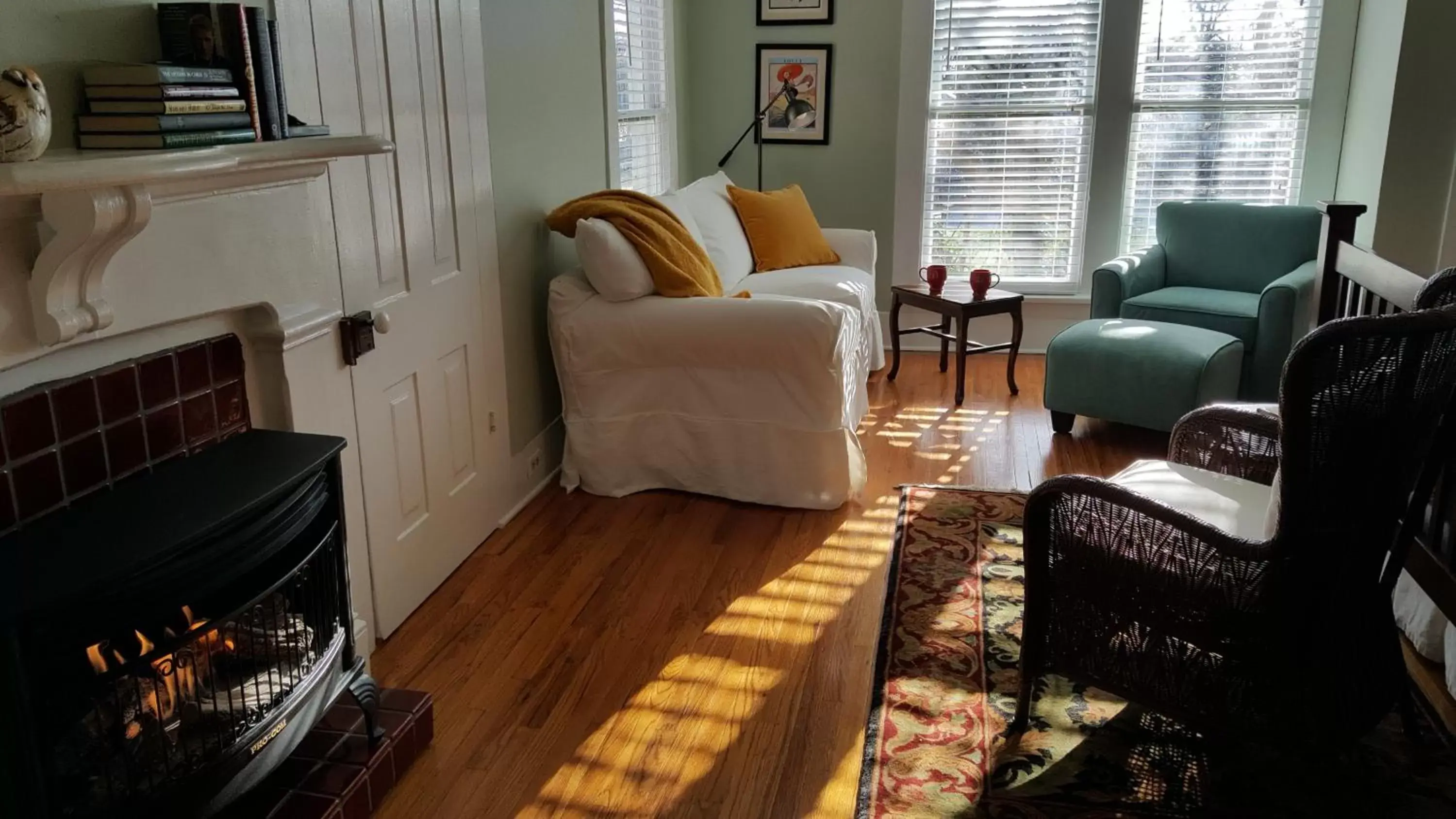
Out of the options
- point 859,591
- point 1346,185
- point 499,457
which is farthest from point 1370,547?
point 1346,185

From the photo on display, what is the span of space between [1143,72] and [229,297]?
4.55 m

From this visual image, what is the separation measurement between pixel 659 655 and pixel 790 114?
11.8 ft

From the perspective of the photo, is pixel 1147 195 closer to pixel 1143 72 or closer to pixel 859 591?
pixel 1143 72

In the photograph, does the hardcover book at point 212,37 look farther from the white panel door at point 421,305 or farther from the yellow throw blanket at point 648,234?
the yellow throw blanket at point 648,234

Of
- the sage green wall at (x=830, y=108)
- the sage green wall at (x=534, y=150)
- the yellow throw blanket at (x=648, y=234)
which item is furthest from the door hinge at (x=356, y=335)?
the sage green wall at (x=830, y=108)

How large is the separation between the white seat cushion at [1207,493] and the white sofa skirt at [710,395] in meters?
1.11

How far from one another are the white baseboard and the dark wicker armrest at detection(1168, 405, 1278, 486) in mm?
1962

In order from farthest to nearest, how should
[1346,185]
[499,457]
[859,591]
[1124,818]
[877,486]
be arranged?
[1346,185], [877,486], [499,457], [859,591], [1124,818]

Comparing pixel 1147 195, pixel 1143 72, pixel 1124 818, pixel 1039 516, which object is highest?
pixel 1143 72

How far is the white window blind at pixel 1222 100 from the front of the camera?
4988 mm

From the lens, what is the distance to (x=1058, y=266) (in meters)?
5.50

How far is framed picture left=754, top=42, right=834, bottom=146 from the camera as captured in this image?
5.41 meters

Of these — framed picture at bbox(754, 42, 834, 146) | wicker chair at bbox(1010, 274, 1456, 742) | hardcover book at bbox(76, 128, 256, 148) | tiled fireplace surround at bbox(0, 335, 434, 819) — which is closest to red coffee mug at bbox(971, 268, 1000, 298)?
framed picture at bbox(754, 42, 834, 146)

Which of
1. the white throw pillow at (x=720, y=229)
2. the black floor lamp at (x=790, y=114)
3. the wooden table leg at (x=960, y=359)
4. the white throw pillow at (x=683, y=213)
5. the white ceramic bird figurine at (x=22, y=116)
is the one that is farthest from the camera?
the black floor lamp at (x=790, y=114)
